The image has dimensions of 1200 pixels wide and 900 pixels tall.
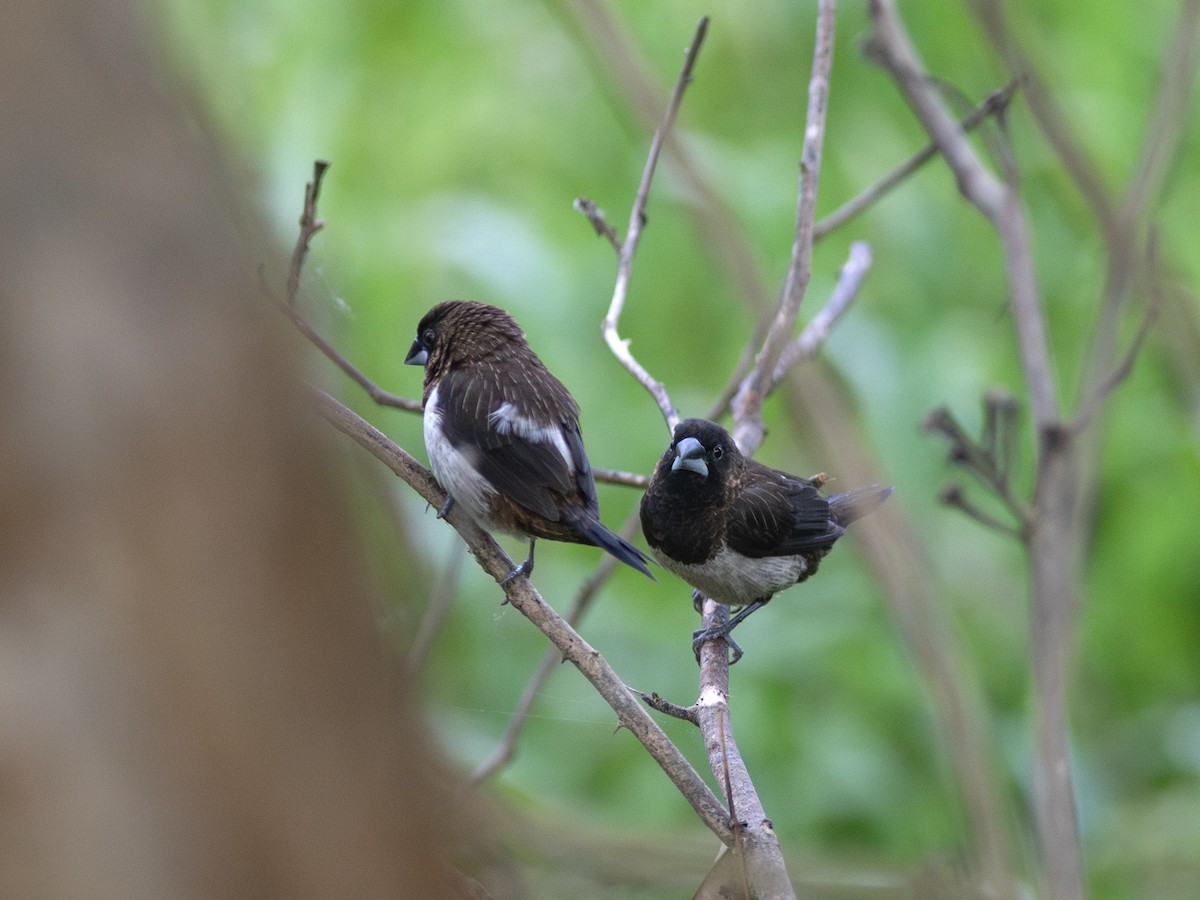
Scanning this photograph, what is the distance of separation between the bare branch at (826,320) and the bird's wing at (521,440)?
50 cm

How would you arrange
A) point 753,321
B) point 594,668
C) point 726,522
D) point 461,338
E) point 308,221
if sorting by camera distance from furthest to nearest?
1. point 753,321
2. point 726,522
3. point 461,338
4. point 308,221
5. point 594,668

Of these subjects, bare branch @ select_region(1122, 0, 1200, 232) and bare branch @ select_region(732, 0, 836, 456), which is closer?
bare branch @ select_region(1122, 0, 1200, 232)

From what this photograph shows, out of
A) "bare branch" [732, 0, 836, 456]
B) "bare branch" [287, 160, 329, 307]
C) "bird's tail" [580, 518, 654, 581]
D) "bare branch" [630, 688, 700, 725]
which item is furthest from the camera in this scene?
"bare branch" [732, 0, 836, 456]

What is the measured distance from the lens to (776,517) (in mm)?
3279

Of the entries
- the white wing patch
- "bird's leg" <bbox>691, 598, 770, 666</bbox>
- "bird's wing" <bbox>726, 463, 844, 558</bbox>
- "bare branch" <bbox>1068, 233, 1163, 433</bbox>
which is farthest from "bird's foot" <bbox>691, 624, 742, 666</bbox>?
"bare branch" <bbox>1068, 233, 1163, 433</bbox>

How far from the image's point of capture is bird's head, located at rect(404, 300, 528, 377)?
3041 millimetres

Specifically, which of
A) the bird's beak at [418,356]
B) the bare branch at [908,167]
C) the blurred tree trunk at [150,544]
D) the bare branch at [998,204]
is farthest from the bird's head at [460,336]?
the blurred tree trunk at [150,544]

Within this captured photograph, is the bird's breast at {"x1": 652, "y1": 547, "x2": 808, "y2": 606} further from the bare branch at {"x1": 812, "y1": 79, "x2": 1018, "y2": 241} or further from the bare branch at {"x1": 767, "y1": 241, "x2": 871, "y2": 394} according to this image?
the bare branch at {"x1": 812, "y1": 79, "x2": 1018, "y2": 241}

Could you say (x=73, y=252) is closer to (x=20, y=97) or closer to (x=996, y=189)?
(x=20, y=97)

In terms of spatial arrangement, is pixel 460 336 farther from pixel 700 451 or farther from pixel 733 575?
pixel 733 575

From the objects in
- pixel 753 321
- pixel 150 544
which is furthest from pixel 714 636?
pixel 150 544

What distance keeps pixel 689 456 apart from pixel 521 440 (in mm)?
388

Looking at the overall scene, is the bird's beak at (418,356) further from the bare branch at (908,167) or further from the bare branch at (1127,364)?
the bare branch at (1127,364)

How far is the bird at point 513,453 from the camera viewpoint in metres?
2.71
